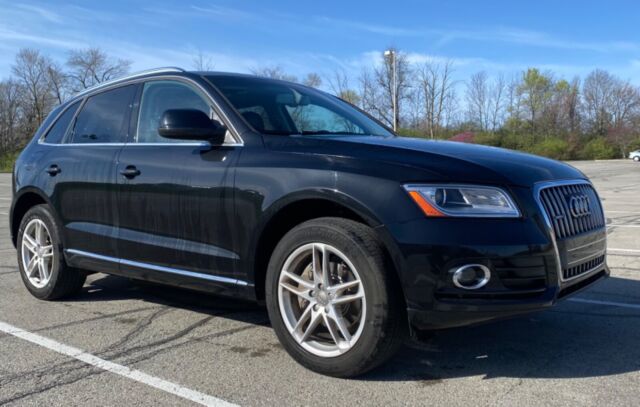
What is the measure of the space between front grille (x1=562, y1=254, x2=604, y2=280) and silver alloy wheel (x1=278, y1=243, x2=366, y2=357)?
1.08 m

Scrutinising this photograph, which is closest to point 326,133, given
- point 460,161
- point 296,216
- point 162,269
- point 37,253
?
point 296,216

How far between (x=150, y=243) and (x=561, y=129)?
242 ft

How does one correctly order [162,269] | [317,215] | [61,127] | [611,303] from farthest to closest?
1. [61,127]
2. [611,303]
3. [162,269]
4. [317,215]

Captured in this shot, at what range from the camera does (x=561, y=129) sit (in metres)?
70.5

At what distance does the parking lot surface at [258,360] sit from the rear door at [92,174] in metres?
0.60

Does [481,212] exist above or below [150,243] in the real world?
above

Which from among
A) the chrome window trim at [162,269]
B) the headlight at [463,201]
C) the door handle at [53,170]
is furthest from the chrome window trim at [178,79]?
the headlight at [463,201]

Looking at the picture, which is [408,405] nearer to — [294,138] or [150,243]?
[294,138]

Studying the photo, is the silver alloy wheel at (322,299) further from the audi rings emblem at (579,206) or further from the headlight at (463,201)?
the audi rings emblem at (579,206)

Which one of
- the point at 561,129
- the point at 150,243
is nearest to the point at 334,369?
the point at 150,243

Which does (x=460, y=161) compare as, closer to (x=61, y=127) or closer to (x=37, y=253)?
(x=61, y=127)

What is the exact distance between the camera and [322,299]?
3.21 meters

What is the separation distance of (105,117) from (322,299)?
2.57 m

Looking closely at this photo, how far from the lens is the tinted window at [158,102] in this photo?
4062mm
